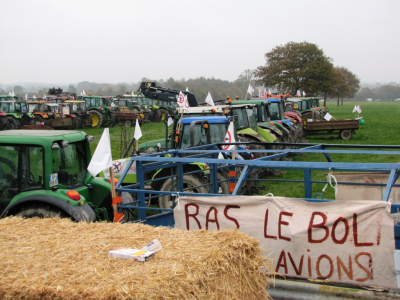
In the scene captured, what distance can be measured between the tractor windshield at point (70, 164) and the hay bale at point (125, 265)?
2211mm

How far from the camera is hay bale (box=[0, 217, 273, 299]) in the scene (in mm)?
2721

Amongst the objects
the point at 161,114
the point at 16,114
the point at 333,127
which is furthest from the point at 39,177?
the point at 161,114

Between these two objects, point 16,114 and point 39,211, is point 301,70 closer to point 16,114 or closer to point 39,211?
point 16,114

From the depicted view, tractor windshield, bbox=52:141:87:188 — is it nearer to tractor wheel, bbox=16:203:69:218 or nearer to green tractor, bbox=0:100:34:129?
tractor wheel, bbox=16:203:69:218

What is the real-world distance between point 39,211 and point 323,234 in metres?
3.46

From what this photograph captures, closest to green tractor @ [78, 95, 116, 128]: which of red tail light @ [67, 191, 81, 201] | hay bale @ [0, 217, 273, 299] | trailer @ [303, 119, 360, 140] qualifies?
trailer @ [303, 119, 360, 140]

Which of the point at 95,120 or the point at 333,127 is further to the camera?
the point at 95,120

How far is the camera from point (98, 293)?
2.64 metres

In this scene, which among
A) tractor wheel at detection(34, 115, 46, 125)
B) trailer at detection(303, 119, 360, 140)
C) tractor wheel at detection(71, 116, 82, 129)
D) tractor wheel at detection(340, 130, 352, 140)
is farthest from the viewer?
tractor wheel at detection(71, 116, 82, 129)

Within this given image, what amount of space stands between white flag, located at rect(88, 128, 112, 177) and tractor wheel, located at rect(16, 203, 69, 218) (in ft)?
2.69

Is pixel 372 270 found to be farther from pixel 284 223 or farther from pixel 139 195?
pixel 139 195

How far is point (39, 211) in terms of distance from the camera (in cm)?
569

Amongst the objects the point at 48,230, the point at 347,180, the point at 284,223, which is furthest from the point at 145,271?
the point at 347,180

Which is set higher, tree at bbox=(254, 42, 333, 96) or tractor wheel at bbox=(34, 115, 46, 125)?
tree at bbox=(254, 42, 333, 96)
